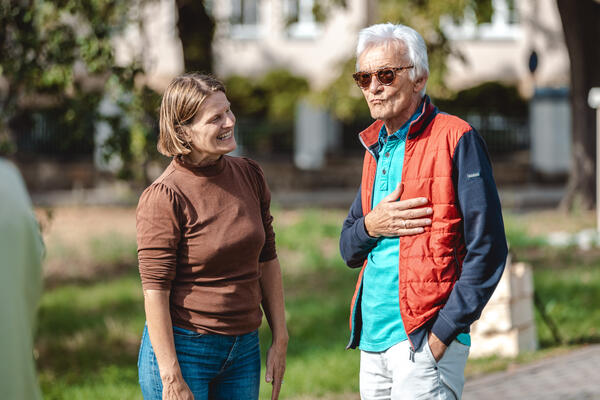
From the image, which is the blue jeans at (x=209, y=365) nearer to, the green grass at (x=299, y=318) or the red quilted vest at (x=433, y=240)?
the red quilted vest at (x=433, y=240)

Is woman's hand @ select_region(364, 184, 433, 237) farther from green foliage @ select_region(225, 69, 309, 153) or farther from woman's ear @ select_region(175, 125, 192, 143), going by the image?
green foliage @ select_region(225, 69, 309, 153)

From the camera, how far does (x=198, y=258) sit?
292 centimetres

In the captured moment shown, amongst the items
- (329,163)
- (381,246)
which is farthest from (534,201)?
(381,246)

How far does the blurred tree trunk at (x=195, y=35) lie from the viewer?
41.2 ft

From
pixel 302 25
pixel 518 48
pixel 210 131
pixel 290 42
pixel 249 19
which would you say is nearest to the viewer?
pixel 210 131

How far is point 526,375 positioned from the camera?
20.7 feet

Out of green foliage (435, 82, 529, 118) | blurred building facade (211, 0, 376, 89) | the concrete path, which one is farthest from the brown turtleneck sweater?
blurred building facade (211, 0, 376, 89)

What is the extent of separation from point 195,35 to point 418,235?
33.1 ft

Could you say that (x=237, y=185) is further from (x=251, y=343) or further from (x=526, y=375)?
(x=526, y=375)

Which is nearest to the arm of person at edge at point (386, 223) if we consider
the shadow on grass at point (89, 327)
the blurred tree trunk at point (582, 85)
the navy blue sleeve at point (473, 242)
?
the navy blue sleeve at point (473, 242)

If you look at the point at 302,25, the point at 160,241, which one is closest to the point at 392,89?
the point at 160,241

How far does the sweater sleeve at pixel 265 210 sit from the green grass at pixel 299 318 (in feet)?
10.2

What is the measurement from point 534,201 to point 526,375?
13.7 metres

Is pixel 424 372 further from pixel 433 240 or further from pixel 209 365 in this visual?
pixel 209 365
